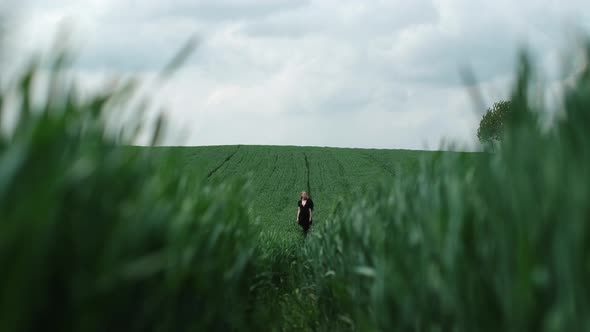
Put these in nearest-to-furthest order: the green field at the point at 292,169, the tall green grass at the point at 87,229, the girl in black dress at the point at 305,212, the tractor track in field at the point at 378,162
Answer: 1. the tall green grass at the point at 87,229
2. the girl in black dress at the point at 305,212
3. the green field at the point at 292,169
4. the tractor track in field at the point at 378,162

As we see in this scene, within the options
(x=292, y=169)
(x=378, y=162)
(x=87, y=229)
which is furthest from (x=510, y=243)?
(x=378, y=162)

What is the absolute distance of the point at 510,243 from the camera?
202cm

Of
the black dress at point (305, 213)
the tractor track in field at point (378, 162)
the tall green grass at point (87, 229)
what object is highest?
the tractor track in field at point (378, 162)

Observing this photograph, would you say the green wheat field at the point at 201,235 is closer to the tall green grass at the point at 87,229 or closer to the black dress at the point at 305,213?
the tall green grass at the point at 87,229

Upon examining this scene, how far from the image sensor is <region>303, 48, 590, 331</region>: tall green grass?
1.81 meters

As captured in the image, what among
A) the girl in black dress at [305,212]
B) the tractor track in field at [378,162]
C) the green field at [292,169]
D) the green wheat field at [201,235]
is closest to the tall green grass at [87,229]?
the green wheat field at [201,235]

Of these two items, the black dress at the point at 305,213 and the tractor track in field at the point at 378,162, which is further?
the tractor track in field at the point at 378,162

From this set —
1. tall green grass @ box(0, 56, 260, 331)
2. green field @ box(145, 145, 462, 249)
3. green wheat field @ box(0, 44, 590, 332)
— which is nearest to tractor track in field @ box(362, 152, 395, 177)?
green field @ box(145, 145, 462, 249)

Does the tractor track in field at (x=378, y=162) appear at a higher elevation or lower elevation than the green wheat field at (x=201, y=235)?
higher

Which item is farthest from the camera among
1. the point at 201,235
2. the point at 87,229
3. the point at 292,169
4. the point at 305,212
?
the point at 292,169

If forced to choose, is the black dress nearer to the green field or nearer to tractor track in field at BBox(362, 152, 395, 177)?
the green field

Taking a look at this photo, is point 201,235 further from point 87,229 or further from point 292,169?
point 292,169

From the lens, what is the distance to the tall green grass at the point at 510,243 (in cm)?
181

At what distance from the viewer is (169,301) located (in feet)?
7.87
